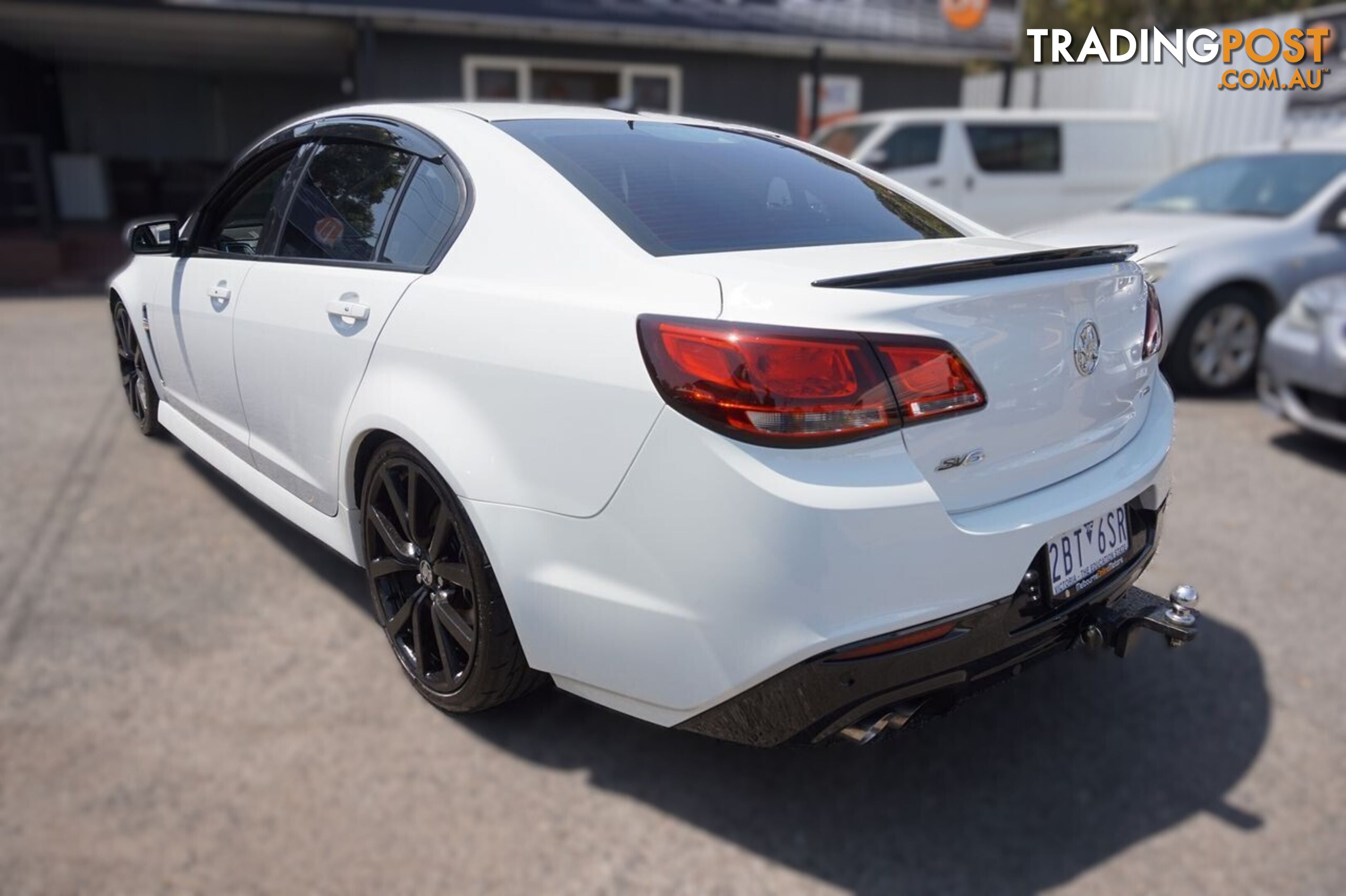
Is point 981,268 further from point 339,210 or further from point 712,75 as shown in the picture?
point 712,75

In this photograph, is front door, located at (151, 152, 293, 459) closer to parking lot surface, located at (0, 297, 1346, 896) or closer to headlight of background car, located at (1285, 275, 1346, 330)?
parking lot surface, located at (0, 297, 1346, 896)

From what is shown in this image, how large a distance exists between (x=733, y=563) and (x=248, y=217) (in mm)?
1017

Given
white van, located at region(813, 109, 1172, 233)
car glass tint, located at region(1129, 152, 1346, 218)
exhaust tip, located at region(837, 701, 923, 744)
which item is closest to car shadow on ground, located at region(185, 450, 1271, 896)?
exhaust tip, located at region(837, 701, 923, 744)

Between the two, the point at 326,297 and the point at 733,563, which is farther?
the point at 326,297

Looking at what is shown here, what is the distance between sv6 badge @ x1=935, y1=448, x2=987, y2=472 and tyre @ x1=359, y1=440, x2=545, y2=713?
2.30 feet

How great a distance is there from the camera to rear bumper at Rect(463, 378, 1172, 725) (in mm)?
1393

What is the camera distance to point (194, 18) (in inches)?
460

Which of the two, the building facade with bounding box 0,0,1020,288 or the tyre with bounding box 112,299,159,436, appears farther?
the building facade with bounding box 0,0,1020,288

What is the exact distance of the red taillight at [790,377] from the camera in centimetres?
142

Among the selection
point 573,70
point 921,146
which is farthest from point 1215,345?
point 573,70

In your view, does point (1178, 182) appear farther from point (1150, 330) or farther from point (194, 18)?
point (194, 18)

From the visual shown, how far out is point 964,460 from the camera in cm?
146

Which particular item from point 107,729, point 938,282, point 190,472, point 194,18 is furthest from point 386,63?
point 938,282

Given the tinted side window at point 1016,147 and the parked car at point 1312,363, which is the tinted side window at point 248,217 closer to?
the parked car at point 1312,363
